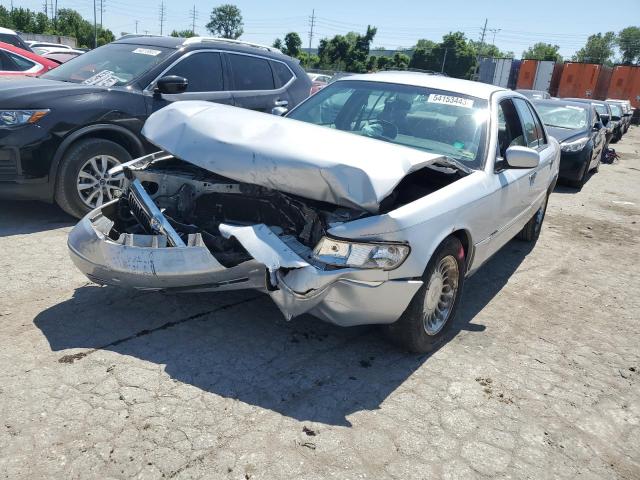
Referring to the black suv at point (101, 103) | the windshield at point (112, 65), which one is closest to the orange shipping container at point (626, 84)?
the black suv at point (101, 103)

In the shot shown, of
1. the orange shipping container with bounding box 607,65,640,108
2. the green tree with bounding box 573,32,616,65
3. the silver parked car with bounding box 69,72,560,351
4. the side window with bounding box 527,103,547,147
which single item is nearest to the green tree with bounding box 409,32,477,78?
the orange shipping container with bounding box 607,65,640,108

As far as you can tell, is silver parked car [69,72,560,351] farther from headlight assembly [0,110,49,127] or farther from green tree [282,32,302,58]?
green tree [282,32,302,58]

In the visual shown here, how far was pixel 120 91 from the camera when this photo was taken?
5578 millimetres

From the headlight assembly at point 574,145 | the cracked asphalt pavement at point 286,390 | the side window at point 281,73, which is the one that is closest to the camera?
the cracked asphalt pavement at point 286,390

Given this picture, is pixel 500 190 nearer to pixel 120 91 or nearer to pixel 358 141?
pixel 358 141

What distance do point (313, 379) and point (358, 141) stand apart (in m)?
1.48

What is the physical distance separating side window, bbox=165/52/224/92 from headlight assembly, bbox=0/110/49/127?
149cm

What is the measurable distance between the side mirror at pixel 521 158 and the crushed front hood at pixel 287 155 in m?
1.02

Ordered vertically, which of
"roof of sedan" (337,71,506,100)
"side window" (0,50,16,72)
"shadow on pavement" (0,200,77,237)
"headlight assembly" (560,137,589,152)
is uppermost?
"roof of sedan" (337,71,506,100)

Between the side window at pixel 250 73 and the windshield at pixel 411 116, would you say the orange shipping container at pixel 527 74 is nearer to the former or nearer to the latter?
the side window at pixel 250 73

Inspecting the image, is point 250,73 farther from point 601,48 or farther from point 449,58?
point 601,48

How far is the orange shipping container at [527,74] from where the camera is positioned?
4144 centimetres

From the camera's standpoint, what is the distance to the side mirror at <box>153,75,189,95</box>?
5.52m

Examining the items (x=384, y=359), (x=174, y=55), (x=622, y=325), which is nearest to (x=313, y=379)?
(x=384, y=359)
